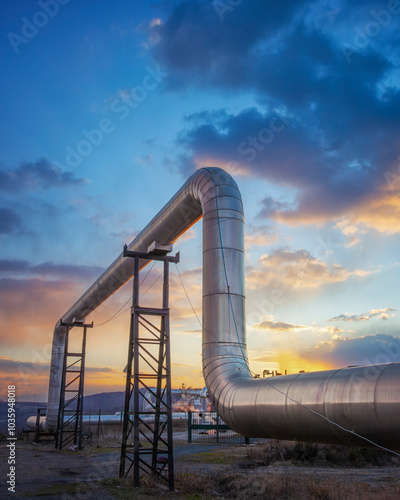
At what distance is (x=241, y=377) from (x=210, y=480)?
5.82 metres

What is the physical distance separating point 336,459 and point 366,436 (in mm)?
13286

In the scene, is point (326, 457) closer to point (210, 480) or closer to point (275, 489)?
point (210, 480)

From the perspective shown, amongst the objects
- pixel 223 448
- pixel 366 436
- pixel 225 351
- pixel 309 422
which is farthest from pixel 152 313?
pixel 223 448

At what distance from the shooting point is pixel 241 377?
9148 millimetres

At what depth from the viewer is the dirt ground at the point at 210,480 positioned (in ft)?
37.1

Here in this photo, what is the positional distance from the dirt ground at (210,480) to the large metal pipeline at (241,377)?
155 inches

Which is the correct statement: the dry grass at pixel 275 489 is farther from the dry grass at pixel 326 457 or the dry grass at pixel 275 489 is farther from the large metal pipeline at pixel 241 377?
the dry grass at pixel 326 457

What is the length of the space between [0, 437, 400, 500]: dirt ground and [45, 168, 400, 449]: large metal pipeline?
3.95 metres

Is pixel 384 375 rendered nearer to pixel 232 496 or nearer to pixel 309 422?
pixel 309 422

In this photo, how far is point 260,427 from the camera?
8016 mm

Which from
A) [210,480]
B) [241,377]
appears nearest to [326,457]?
[210,480]

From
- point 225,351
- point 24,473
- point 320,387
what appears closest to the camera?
point 320,387

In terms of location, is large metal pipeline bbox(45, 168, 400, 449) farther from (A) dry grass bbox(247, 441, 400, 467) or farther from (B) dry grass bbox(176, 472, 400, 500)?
(A) dry grass bbox(247, 441, 400, 467)

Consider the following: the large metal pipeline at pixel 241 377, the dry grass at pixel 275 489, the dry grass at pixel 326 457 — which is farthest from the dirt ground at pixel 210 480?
the large metal pipeline at pixel 241 377
